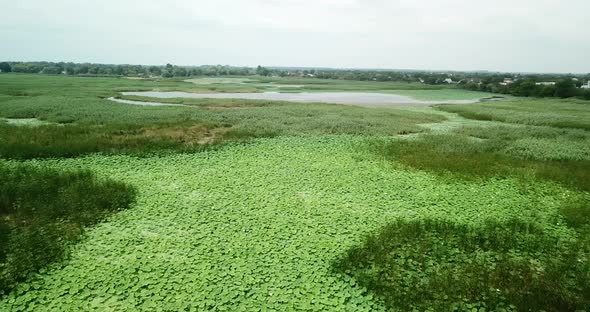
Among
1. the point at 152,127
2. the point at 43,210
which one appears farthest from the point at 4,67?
the point at 43,210

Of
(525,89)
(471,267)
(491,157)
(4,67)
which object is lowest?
(471,267)

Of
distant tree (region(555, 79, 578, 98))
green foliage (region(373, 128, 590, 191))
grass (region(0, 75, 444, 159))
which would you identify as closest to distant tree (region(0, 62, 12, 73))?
grass (region(0, 75, 444, 159))

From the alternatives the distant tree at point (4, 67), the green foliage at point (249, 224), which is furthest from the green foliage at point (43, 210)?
the distant tree at point (4, 67)

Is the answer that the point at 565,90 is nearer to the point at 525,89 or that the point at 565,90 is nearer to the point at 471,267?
the point at 525,89

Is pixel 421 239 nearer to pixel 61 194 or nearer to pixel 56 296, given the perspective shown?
pixel 56 296

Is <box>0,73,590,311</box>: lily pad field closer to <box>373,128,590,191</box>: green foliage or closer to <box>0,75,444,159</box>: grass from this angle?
<box>373,128,590,191</box>: green foliage

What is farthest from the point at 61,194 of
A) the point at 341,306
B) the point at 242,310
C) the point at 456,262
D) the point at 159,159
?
the point at 456,262

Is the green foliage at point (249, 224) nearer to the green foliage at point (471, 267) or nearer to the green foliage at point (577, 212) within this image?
the green foliage at point (577, 212)
